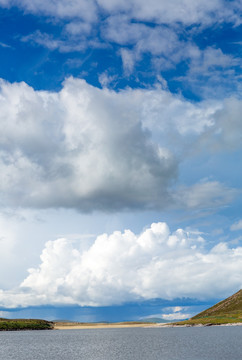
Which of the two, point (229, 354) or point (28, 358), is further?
point (28, 358)

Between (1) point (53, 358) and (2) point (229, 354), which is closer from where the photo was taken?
(2) point (229, 354)

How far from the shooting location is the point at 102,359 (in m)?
114

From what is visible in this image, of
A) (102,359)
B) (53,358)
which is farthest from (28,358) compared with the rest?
(102,359)

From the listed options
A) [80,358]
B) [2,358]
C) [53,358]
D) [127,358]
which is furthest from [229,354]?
[2,358]

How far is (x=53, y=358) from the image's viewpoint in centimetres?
12062

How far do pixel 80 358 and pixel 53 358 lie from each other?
8925 mm

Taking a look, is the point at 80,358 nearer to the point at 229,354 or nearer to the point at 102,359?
the point at 102,359

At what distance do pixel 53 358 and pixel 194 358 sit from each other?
4403cm

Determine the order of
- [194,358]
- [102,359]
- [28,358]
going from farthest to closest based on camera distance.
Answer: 1. [28,358]
2. [102,359]
3. [194,358]

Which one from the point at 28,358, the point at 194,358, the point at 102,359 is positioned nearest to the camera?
the point at 194,358

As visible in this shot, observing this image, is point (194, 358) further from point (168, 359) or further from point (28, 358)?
point (28, 358)

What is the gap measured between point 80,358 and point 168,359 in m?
28.4

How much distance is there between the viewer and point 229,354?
4360 inches

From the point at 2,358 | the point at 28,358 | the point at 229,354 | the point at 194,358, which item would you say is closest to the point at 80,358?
the point at 28,358
